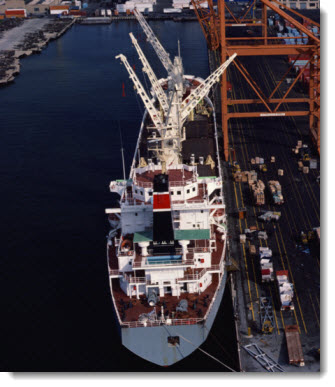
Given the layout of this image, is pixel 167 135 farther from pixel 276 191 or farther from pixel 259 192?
pixel 276 191

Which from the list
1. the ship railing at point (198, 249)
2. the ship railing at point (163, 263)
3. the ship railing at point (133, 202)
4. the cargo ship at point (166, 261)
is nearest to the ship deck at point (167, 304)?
the cargo ship at point (166, 261)

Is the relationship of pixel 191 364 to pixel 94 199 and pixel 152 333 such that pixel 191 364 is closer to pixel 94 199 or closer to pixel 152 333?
pixel 152 333

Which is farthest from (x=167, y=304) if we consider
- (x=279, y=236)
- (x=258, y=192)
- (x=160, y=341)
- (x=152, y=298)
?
(x=258, y=192)

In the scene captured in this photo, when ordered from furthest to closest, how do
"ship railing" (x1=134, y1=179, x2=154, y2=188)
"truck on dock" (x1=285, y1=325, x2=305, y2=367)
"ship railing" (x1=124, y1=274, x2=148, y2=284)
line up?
"ship railing" (x1=134, y1=179, x2=154, y2=188), "ship railing" (x1=124, y1=274, x2=148, y2=284), "truck on dock" (x1=285, y1=325, x2=305, y2=367)

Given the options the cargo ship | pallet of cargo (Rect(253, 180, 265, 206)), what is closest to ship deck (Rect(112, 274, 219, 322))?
the cargo ship

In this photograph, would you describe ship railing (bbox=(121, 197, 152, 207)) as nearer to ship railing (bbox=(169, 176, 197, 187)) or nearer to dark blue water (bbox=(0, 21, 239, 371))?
ship railing (bbox=(169, 176, 197, 187))

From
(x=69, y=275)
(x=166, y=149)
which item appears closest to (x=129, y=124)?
(x=166, y=149)

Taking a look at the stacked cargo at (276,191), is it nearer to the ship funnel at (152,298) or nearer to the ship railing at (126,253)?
the ship railing at (126,253)
